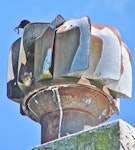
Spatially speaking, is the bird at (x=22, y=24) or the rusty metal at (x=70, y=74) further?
the bird at (x=22, y=24)

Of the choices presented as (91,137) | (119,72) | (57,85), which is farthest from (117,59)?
(91,137)

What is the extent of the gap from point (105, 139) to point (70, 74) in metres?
0.77

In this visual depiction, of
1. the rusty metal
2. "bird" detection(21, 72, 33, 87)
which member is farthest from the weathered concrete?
"bird" detection(21, 72, 33, 87)

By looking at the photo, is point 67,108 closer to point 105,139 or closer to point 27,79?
point 27,79

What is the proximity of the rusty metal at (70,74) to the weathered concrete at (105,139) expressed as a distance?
60cm

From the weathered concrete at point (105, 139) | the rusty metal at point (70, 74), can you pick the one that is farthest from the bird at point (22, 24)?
the weathered concrete at point (105, 139)

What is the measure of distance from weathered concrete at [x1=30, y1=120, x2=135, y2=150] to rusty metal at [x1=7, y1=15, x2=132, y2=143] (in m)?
0.60

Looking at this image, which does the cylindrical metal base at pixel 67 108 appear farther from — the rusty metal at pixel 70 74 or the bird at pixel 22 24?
the bird at pixel 22 24

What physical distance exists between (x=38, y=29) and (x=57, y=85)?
19.2 inches

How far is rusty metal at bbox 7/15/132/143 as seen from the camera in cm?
455

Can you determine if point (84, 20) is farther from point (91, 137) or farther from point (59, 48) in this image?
point (91, 137)

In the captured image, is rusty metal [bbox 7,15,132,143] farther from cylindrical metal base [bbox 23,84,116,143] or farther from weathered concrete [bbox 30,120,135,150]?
weathered concrete [bbox 30,120,135,150]

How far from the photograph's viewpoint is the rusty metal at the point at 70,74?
4.55m

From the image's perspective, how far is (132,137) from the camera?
3.81 m
